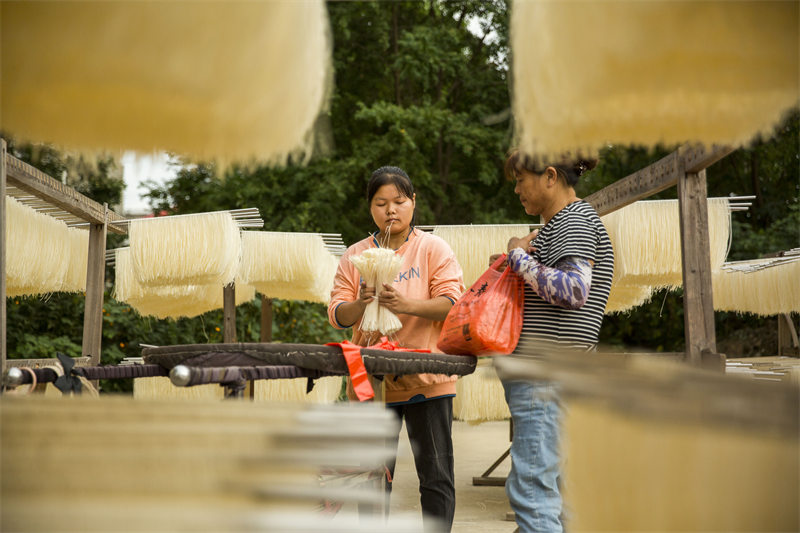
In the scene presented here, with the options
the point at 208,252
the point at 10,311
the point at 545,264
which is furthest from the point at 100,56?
the point at 10,311

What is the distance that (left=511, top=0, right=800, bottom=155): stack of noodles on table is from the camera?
1.06m

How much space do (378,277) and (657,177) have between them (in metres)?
1.71

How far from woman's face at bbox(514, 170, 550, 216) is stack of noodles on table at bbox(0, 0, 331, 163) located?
44.5 inches

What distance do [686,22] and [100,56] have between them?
84 centimetres

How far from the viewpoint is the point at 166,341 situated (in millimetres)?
9047

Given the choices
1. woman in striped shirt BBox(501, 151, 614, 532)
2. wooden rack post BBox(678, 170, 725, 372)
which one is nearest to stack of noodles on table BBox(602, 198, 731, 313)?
wooden rack post BBox(678, 170, 725, 372)

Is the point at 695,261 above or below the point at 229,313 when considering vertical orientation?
above

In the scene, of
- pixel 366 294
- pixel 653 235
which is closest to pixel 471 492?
pixel 653 235

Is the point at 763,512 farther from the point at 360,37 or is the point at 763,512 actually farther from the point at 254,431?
the point at 360,37

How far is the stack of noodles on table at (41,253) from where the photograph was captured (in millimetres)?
4047

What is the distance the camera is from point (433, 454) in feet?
8.09

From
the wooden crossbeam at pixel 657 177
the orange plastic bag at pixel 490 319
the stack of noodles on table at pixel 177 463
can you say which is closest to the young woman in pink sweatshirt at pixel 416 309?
the orange plastic bag at pixel 490 319

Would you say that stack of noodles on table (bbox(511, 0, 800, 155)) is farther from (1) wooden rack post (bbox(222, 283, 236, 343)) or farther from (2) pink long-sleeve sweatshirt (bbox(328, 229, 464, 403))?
(1) wooden rack post (bbox(222, 283, 236, 343))

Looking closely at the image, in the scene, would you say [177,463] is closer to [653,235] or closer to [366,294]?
[366,294]
